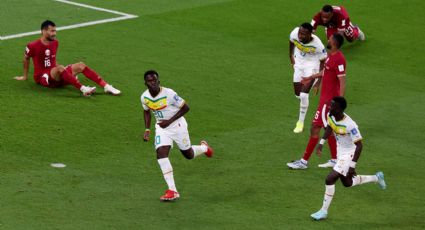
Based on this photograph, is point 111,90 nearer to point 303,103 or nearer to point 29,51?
point 29,51

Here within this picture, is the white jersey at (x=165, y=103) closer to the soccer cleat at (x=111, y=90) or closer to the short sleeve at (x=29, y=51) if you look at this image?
the soccer cleat at (x=111, y=90)

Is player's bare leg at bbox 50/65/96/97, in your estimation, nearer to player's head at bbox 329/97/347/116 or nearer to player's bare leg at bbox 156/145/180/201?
player's bare leg at bbox 156/145/180/201

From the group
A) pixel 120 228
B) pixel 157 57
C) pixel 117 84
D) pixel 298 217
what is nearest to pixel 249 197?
pixel 298 217

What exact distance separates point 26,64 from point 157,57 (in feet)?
13.3

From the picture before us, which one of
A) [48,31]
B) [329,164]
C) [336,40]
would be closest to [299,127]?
[329,164]

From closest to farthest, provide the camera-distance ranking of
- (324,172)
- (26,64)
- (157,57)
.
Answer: (324,172) → (26,64) → (157,57)

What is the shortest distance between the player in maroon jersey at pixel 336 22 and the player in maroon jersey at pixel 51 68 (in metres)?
5.52

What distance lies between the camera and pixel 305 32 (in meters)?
19.6

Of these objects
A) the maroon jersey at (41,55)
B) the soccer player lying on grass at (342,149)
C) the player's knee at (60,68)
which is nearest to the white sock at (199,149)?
the soccer player lying on grass at (342,149)

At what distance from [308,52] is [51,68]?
19.6 ft

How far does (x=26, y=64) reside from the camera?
22.5 meters

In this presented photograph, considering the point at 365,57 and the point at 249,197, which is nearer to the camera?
the point at 249,197

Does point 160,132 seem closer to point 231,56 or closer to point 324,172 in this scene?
point 324,172

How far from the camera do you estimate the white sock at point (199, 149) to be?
17938mm
